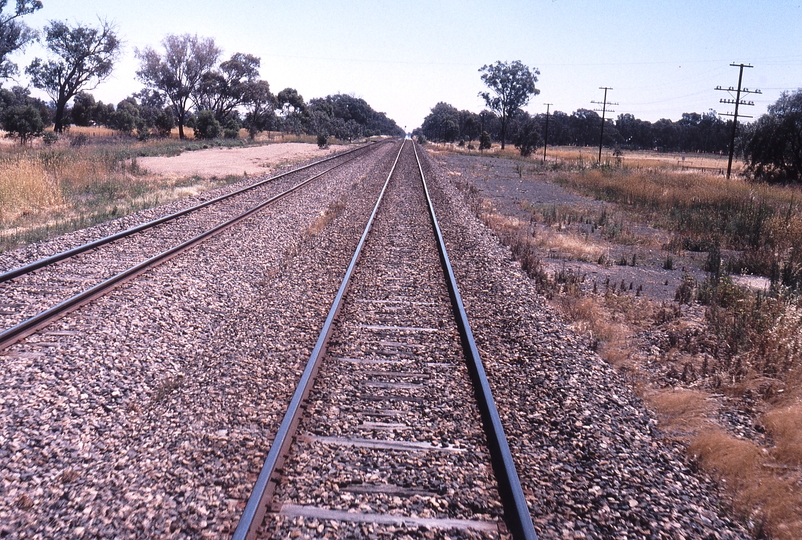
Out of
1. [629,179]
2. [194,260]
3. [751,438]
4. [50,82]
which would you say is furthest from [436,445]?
[50,82]

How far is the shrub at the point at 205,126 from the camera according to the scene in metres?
60.8

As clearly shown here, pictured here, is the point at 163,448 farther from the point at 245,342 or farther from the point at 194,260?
the point at 194,260

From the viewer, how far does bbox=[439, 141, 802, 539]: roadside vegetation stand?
424 cm

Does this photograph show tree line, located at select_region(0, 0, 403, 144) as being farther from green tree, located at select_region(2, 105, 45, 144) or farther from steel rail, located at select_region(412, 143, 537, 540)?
steel rail, located at select_region(412, 143, 537, 540)

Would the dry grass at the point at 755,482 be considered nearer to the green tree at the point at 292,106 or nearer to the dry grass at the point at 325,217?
the dry grass at the point at 325,217

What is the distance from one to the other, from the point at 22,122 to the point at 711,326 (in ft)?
162

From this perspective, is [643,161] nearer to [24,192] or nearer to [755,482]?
[24,192]

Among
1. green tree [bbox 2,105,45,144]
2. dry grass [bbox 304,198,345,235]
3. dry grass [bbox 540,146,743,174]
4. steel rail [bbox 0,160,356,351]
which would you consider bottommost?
steel rail [bbox 0,160,356,351]

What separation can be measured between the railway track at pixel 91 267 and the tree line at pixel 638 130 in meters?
29.8

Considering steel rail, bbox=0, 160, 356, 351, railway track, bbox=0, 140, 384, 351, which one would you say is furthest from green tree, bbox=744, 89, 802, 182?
steel rail, bbox=0, 160, 356, 351

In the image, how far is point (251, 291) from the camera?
8.26m

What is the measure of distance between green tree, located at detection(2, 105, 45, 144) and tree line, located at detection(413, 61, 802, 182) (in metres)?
45.0

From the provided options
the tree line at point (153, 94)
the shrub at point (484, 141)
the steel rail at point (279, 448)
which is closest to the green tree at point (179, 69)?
the tree line at point (153, 94)

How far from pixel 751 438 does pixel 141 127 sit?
59.0m
